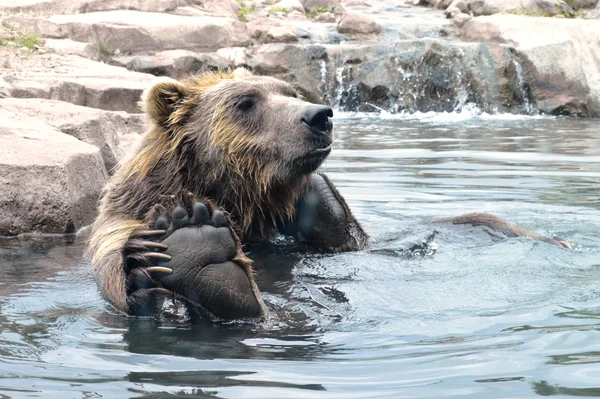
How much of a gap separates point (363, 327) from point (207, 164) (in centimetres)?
169

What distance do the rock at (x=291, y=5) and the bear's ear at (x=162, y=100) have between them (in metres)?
20.8

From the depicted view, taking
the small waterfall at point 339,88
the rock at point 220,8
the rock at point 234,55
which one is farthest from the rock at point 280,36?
the rock at point 220,8

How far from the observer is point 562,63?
17109mm

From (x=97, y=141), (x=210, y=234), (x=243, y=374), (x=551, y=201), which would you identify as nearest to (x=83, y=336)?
(x=210, y=234)

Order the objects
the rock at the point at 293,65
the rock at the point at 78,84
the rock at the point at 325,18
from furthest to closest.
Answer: the rock at the point at 325,18 → the rock at the point at 293,65 → the rock at the point at 78,84

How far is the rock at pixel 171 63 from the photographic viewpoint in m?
16.4

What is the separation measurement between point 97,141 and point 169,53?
10017 millimetres

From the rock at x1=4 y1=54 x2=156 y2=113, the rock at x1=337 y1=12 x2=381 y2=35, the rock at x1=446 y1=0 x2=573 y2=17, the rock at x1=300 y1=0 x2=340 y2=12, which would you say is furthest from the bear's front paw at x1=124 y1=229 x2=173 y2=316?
the rock at x1=300 y1=0 x2=340 y2=12

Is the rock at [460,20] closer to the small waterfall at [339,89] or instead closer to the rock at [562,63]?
the rock at [562,63]

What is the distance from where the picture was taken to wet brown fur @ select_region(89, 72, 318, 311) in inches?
189

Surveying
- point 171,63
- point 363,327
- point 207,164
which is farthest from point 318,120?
point 171,63

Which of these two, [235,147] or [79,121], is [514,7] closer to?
[79,121]

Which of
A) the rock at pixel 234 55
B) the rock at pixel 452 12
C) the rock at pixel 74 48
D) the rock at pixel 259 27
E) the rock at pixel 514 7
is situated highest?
the rock at pixel 514 7

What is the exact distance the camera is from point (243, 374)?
9.68 ft
